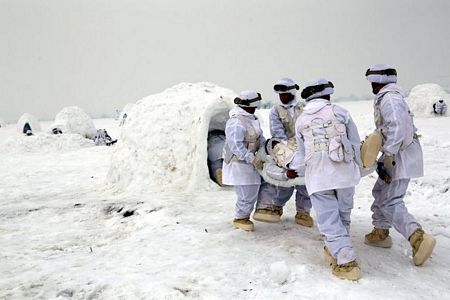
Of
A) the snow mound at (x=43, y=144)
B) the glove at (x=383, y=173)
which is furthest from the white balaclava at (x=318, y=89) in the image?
the snow mound at (x=43, y=144)

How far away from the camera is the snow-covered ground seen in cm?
302

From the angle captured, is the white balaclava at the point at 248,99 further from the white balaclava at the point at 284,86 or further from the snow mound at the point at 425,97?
the snow mound at the point at 425,97

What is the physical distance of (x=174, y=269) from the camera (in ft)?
11.2

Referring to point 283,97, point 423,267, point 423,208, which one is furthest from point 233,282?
point 423,208

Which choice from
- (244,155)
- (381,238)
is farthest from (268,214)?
(381,238)

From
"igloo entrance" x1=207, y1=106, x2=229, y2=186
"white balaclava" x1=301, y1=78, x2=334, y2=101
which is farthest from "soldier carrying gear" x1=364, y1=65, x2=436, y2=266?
"igloo entrance" x1=207, y1=106, x2=229, y2=186

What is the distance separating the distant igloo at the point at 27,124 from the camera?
23.5 metres

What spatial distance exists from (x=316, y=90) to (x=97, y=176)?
751 centimetres

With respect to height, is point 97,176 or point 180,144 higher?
point 180,144

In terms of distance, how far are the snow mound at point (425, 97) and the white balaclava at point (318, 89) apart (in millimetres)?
19174

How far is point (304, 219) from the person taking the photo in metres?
4.56

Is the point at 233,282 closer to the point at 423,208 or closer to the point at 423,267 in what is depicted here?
the point at 423,267

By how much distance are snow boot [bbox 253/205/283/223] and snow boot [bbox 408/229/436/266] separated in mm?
1469

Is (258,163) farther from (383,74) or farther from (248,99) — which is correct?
(383,74)
